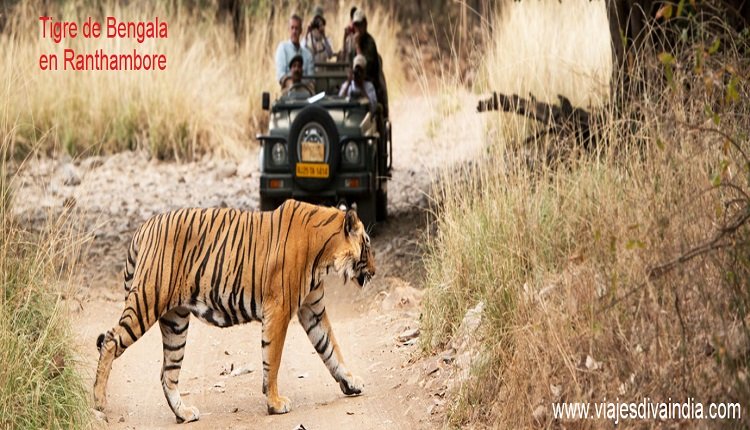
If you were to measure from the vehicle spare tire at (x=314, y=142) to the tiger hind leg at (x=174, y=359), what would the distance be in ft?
13.4

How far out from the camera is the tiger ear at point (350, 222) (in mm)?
7301

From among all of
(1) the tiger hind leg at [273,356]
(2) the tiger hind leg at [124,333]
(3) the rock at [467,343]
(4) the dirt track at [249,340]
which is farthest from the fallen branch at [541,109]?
(2) the tiger hind leg at [124,333]

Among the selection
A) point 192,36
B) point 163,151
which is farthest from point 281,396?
point 192,36

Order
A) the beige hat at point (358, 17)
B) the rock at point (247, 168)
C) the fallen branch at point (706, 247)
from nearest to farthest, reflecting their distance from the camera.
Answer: the fallen branch at point (706, 247), the beige hat at point (358, 17), the rock at point (247, 168)

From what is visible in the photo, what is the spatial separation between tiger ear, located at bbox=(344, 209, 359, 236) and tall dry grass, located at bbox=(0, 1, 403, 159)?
337 inches

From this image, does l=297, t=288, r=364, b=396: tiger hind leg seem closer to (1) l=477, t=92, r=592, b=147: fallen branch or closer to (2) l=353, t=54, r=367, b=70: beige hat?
(1) l=477, t=92, r=592, b=147: fallen branch

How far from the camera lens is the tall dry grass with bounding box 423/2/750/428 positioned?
540 cm

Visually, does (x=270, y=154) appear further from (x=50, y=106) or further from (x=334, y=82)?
(x=50, y=106)

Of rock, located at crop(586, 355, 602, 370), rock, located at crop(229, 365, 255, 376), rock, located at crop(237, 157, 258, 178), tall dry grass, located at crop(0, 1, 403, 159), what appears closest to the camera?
rock, located at crop(586, 355, 602, 370)

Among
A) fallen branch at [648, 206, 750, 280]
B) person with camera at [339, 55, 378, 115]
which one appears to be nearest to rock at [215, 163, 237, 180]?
person with camera at [339, 55, 378, 115]

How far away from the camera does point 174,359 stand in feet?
23.7

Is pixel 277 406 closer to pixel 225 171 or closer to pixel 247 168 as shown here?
pixel 225 171

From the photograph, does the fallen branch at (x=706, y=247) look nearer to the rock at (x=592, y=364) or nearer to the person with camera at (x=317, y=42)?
the rock at (x=592, y=364)

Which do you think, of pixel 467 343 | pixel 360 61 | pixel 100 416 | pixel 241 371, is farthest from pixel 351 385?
pixel 360 61
